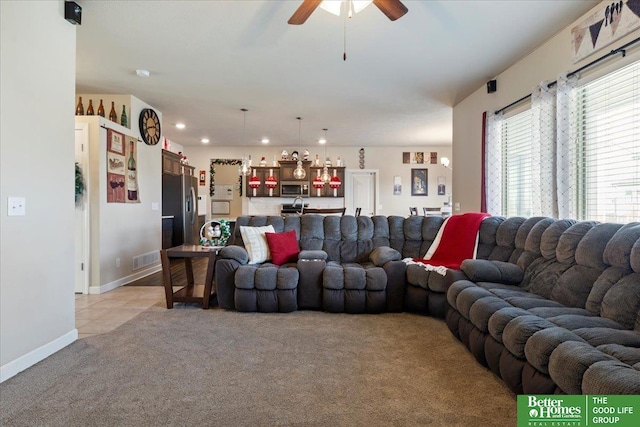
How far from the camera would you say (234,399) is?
192 centimetres

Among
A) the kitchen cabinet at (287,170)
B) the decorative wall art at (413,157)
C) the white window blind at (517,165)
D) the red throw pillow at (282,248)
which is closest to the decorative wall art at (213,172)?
the kitchen cabinet at (287,170)

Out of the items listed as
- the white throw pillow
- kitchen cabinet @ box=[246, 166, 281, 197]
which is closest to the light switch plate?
the white throw pillow

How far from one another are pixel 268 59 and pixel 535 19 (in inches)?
101

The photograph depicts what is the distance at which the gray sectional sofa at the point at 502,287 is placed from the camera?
1.60m

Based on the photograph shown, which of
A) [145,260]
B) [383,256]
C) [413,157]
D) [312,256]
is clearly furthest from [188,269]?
[413,157]

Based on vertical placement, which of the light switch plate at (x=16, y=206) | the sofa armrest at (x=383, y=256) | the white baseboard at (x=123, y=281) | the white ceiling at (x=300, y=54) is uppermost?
the white ceiling at (x=300, y=54)

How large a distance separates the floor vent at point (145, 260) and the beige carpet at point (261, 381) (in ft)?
8.38

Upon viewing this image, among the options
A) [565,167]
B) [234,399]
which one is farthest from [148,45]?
[565,167]

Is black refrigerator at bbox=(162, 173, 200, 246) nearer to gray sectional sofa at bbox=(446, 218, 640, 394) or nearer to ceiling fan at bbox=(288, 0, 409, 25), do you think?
ceiling fan at bbox=(288, 0, 409, 25)

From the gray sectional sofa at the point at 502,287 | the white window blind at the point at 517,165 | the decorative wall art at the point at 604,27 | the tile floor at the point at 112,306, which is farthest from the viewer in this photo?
the white window blind at the point at 517,165

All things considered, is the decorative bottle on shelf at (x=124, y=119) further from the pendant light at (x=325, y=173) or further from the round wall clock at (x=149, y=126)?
the pendant light at (x=325, y=173)

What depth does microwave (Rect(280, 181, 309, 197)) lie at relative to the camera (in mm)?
9273

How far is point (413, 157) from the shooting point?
31.6 ft

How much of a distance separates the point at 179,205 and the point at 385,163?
17.2ft
